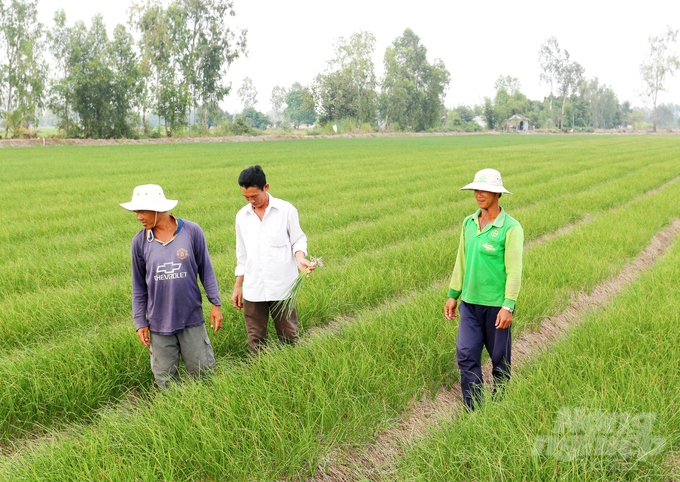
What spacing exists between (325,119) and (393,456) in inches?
2363

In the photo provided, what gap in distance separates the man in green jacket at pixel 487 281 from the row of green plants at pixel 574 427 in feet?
0.92

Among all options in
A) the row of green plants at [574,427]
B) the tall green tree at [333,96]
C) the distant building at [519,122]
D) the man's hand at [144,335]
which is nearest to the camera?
the row of green plants at [574,427]

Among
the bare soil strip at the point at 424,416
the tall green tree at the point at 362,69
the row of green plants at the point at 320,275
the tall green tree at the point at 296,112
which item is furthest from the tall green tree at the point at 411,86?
the bare soil strip at the point at 424,416

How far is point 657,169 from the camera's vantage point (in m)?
17.6

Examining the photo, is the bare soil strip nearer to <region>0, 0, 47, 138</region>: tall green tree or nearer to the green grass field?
the green grass field

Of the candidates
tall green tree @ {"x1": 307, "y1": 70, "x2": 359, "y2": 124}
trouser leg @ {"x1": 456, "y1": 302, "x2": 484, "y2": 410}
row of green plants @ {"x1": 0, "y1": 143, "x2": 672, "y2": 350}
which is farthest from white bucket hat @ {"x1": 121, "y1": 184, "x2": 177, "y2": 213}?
tall green tree @ {"x1": 307, "y1": 70, "x2": 359, "y2": 124}

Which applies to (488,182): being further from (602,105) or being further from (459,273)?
(602,105)

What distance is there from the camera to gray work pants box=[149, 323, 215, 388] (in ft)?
10.7

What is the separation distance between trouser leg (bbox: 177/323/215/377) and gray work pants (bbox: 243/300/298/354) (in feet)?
1.32

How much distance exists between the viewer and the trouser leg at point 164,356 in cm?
324

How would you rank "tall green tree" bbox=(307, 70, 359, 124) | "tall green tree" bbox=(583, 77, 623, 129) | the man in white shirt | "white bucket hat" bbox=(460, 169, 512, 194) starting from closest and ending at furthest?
"white bucket hat" bbox=(460, 169, 512, 194) → the man in white shirt → "tall green tree" bbox=(307, 70, 359, 124) → "tall green tree" bbox=(583, 77, 623, 129)

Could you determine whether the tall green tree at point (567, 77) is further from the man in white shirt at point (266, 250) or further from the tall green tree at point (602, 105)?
the man in white shirt at point (266, 250)

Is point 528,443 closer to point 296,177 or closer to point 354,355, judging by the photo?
point 354,355

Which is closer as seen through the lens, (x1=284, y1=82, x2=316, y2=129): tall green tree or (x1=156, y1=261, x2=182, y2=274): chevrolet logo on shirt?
(x1=156, y1=261, x2=182, y2=274): chevrolet logo on shirt
